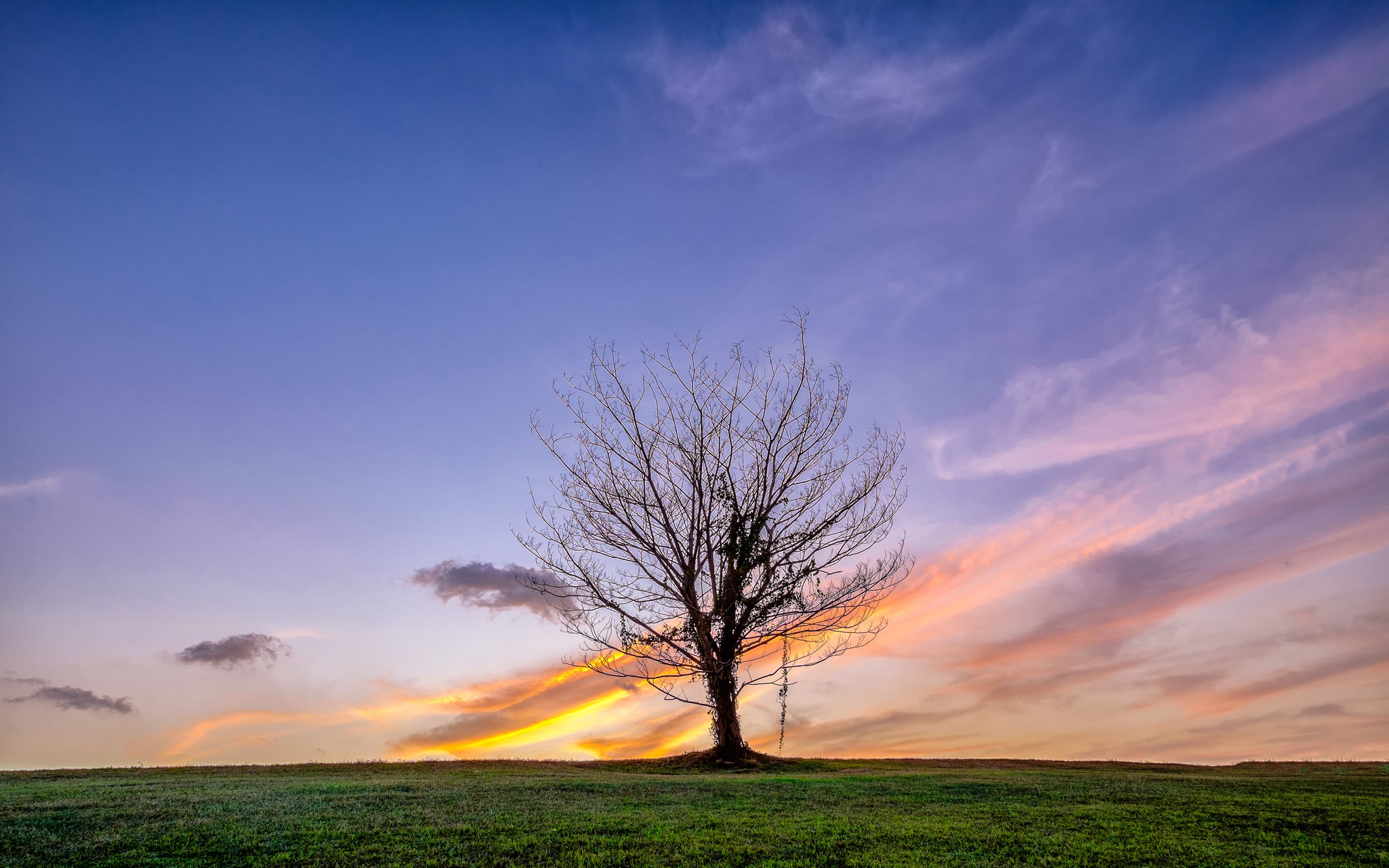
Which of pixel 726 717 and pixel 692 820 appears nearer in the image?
pixel 692 820

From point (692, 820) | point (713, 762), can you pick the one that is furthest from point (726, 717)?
point (692, 820)

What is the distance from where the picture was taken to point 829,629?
2195cm

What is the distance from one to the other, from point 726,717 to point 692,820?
11.0 metres

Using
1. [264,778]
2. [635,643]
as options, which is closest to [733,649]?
[635,643]

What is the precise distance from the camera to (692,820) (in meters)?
10.5

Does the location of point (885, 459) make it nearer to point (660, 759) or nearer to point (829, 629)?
point (829, 629)

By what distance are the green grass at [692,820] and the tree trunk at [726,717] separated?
4.37 meters

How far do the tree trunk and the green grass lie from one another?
437cm

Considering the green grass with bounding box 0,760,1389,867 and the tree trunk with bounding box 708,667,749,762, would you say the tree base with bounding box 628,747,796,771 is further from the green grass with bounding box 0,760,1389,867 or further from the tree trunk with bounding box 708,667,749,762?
the green grass with bounding box 0,760,1389,867

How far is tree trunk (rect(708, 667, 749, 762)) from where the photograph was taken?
20938 millimetres

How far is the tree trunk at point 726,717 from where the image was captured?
20.9 metres

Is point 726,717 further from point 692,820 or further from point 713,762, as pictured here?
point 692,820

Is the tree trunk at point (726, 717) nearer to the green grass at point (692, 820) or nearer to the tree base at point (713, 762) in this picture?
the tree base at point (713, 762)

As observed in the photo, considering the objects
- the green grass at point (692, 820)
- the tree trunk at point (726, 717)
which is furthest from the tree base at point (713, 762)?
the green grass at point (692, 820)
